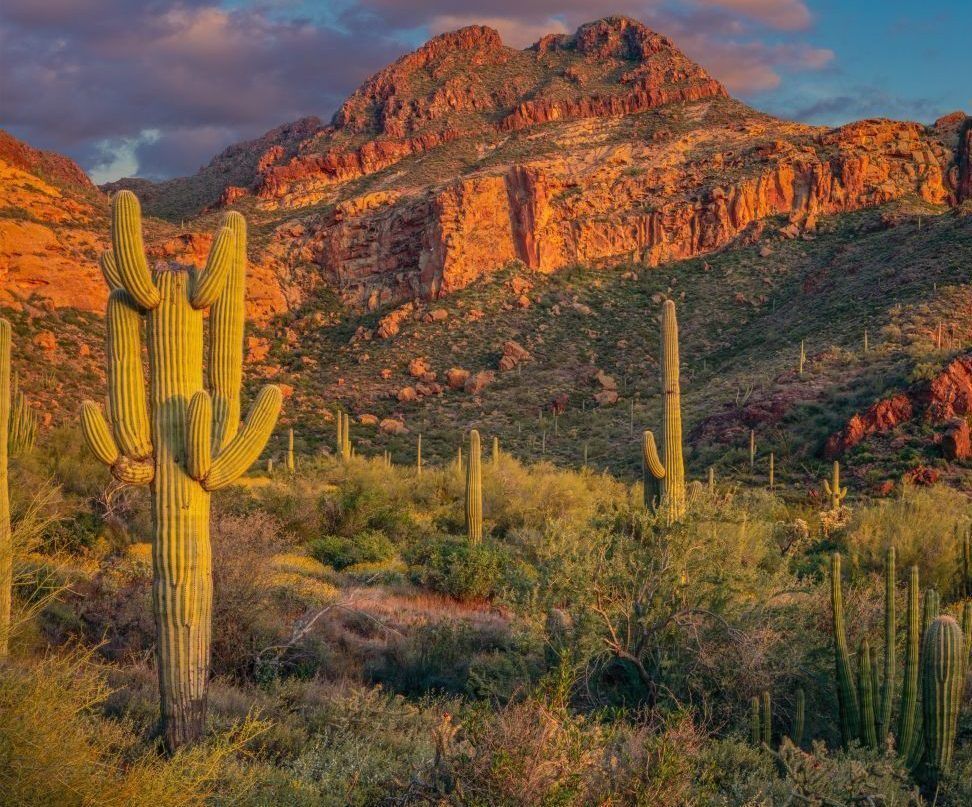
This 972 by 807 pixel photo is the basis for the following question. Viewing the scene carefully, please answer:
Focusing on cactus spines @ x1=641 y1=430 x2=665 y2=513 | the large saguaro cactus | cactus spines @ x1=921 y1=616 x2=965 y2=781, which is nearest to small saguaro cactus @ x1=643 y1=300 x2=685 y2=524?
cactus spines @ x1=641 y1=430 x2=665 y2=513

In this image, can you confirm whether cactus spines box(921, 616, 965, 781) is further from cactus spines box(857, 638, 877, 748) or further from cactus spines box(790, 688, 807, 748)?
cactus spines box(790, 688, 807, 748)

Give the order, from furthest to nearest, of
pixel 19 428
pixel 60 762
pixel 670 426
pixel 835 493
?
pixel 835 493 → pixel 670 426 → pixel 19 428 → pixel 60 762

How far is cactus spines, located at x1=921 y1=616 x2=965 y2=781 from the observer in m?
6.51

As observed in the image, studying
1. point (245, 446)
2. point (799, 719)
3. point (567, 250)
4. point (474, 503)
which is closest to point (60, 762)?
point (245, 446)

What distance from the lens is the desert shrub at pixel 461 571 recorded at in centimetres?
1333

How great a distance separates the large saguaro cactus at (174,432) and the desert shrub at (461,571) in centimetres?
681

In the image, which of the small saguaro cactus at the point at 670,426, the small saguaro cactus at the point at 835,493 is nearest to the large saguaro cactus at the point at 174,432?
the small saguaro cactus at the point at 670,426

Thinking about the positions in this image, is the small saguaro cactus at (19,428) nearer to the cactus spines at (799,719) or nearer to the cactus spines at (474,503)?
the cactus spines at (799,719)

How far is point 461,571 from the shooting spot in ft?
44.1

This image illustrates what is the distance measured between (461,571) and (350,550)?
11.3 ft

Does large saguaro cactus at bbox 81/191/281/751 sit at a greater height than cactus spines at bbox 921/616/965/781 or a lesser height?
greater

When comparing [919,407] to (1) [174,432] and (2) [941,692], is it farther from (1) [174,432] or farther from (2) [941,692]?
(1) [174,432]

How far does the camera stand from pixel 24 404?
9883 millimetres

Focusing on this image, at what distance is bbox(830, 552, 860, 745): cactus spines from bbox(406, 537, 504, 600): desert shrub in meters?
6.34
